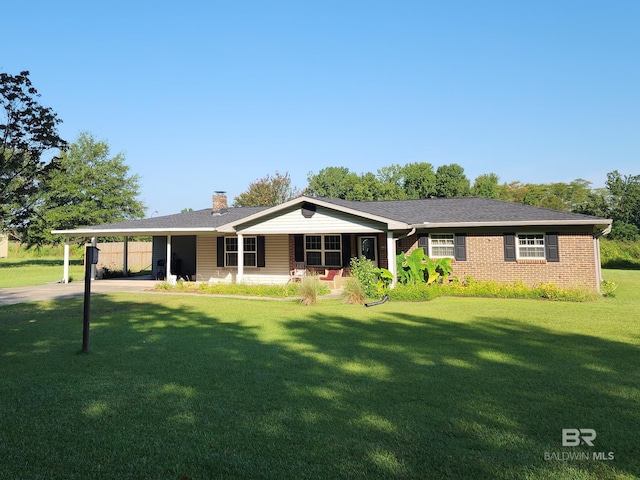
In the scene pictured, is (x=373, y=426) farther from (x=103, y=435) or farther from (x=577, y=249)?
(x=577, y=249)

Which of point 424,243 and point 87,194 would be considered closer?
point 424,243

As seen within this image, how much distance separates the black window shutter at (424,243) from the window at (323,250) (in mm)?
3529

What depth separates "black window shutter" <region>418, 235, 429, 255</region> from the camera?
1688cm

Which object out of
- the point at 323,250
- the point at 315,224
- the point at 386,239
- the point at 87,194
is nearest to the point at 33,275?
the point at 87,194

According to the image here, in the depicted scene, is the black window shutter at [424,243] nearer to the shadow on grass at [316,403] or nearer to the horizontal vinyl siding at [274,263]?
the horizontal vinyl siding at [274,263]

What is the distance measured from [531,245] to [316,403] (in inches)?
544

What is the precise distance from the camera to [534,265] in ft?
50.4

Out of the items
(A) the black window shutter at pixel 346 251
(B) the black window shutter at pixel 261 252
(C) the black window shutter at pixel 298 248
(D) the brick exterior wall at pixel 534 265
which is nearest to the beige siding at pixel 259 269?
(B) the black window shutter at pixel 261 252

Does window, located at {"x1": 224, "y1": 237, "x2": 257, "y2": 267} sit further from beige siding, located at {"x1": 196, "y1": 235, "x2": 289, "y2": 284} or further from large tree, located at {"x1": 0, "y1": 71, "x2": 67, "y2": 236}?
large tree, located at {"x1": 0, "y1": 71, "x2": 67, "y2": 236}

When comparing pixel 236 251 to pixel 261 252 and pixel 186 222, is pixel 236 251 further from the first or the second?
pixel 186 222

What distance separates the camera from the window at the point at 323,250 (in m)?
18.3

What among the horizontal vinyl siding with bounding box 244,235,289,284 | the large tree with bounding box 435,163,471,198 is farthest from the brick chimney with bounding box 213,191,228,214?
the large tree with bounding box 435,163,471,198

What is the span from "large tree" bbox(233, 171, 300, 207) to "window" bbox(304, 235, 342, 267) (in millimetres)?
25879

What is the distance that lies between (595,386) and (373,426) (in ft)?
10.4
